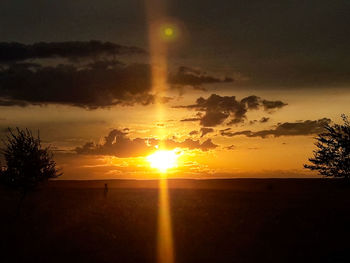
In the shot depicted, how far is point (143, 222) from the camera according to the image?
32188mm

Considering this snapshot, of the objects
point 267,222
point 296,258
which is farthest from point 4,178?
point 296,258

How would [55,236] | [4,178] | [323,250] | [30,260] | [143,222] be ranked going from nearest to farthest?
[30,260], [323,250], [55,236], [143,222], [4,178]

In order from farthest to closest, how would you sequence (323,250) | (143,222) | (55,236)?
(143,222), (55,236), (323,250)

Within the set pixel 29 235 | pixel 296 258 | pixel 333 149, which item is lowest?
pixel 296 258

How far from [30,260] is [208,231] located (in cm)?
1138

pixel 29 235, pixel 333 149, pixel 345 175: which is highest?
pixel 333 149

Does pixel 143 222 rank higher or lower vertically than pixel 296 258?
higher

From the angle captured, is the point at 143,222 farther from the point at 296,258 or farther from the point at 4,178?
the point at 4,178

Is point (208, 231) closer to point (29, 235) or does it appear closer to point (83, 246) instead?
point (83, 246)

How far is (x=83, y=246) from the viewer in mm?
26328

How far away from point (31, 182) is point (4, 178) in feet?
7.39

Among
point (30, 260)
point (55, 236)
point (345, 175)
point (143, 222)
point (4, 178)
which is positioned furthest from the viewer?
point (4, 178)

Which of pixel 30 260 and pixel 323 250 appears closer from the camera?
pixel 30 260

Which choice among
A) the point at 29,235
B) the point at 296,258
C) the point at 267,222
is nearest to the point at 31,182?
the point at 29,235
